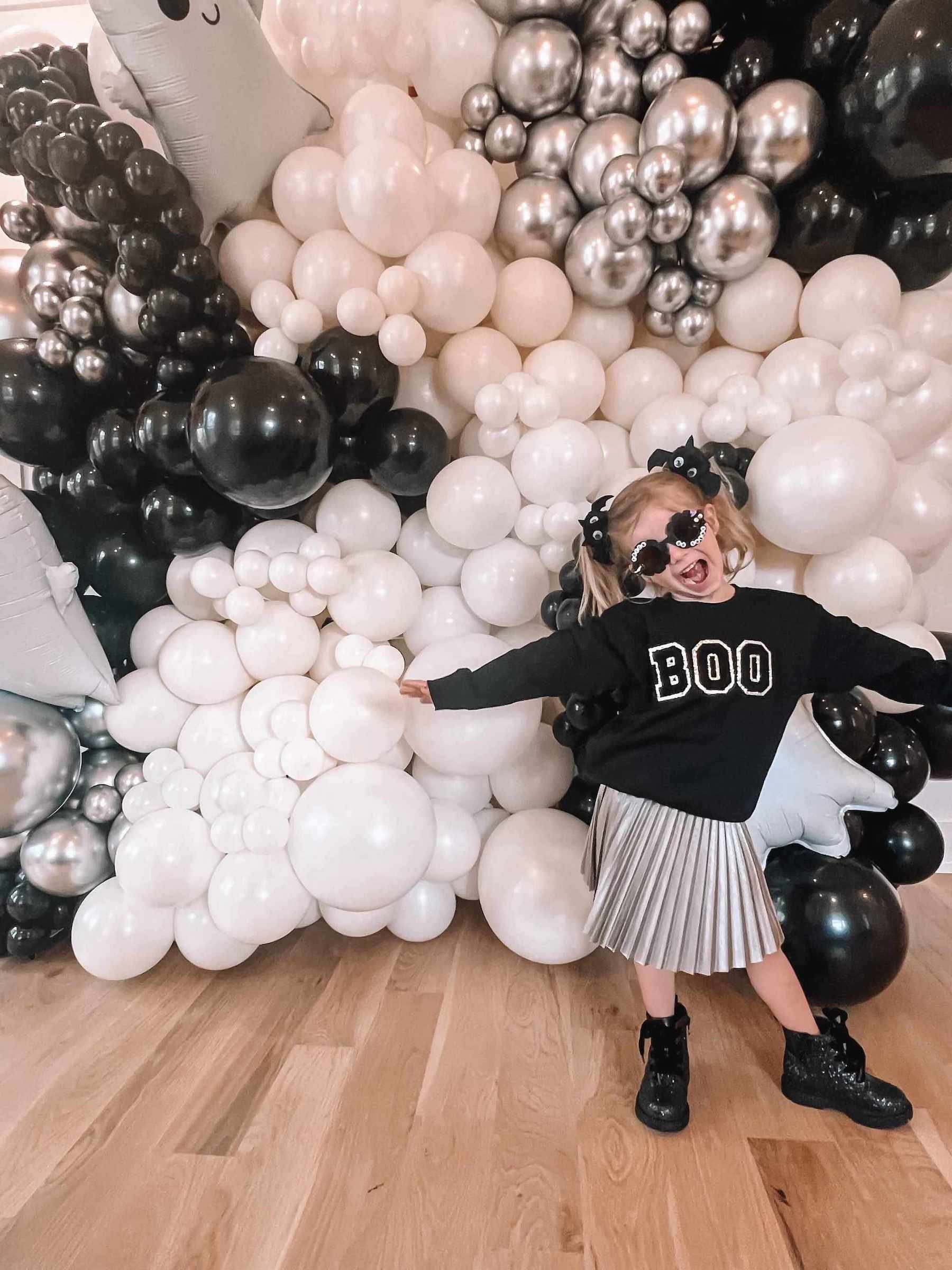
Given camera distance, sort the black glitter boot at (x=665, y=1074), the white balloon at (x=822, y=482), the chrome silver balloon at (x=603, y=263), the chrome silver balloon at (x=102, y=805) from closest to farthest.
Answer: the black glitter boot at (x=665, y=1074), the white balloon at (x=822, y=482), the chrome silver balloon at (x=603, y=263), the chrome silver balloon at (x=102, y=805)

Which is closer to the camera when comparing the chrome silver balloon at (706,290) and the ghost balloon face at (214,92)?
the ghost balloon face at (214,92)

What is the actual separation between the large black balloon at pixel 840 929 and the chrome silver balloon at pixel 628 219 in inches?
46.0

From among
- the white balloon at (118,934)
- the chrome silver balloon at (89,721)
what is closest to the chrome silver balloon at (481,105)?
the chrome silver balloon at (89,721)

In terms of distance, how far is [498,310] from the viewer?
1.46 m

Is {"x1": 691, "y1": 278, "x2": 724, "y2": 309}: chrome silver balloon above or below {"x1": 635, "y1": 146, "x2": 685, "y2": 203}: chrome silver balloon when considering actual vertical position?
below

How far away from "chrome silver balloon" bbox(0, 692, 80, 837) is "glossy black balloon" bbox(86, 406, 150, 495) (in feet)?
1.59

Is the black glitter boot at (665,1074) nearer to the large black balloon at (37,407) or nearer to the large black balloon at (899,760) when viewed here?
the large black balloon at (899,760)

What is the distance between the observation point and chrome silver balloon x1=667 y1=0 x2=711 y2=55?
133 cm

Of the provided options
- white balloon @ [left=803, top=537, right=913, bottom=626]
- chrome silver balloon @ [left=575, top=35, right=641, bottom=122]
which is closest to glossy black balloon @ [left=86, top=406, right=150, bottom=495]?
chrome silver balloon @ [left=575, top=35, right=641, bottom=122]

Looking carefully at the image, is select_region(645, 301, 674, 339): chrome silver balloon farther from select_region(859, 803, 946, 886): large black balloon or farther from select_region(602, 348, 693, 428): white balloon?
select_region(859, 803, 946, 886): large black balloon

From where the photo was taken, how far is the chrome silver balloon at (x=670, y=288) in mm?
1412

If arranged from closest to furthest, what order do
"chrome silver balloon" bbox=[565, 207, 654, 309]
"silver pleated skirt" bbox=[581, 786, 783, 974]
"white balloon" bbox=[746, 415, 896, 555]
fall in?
1. "silver pleated skirt" bbox=[581, 786, 783, 974]
2. "white balloon" bbox=[746, 415, 896, 555]
3. "chrome silver balloon" bbox=[565, 207, 654, 309]

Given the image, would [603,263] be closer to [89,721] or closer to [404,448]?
[404,448]

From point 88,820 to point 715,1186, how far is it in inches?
49.4
